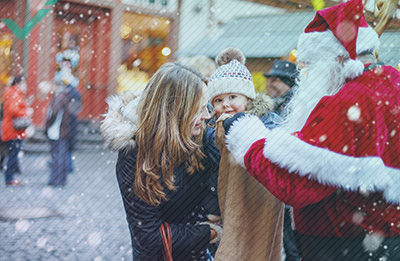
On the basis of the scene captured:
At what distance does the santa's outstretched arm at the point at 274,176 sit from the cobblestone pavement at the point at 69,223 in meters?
2.61

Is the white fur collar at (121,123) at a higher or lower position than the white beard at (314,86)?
lower

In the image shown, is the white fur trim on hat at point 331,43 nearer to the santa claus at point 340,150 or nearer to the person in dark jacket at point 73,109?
the santa claus at point 340,150

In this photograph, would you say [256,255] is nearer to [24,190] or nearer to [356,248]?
[356,248]

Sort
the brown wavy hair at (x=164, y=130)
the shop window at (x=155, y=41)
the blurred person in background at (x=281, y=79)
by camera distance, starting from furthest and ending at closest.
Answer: the shop window at (x=155, y=41) → the blurred person in background at (x=281, y=79) → the brown wavy hair at (x=164, y=130)

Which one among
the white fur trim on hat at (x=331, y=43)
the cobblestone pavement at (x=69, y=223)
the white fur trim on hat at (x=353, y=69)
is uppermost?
the white fur trim on hat at (x=331, y=43)

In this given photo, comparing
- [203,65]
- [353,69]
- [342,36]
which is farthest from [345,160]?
[203,65]

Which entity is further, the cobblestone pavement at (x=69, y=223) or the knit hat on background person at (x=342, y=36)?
the cobblestone pavement at (x=69, y=223)

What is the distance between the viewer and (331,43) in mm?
1524

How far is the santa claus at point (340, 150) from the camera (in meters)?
1.36

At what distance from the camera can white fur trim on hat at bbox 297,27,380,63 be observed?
4.98 feet

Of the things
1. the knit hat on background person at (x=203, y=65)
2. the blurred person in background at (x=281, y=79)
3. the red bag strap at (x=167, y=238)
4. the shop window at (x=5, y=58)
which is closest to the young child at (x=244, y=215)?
the red bag strap at (x=167, y=238)

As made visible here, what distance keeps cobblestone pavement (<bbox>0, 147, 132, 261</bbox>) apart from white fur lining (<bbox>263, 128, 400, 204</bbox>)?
9.04 feet

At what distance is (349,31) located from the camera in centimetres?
147

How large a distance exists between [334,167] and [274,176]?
20 centimetres
